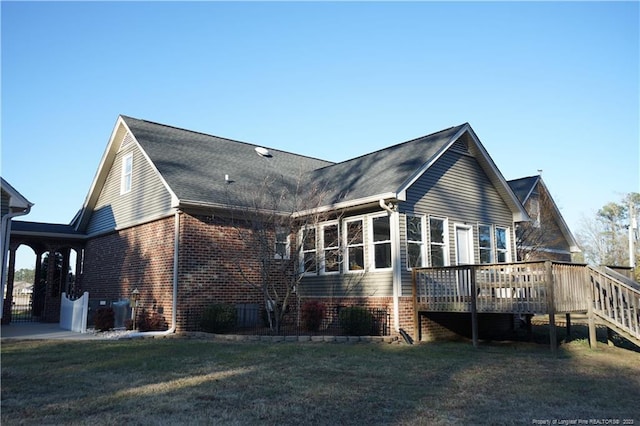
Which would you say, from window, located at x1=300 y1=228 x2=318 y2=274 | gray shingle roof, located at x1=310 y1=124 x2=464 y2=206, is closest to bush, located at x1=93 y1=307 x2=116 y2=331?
window, located at x1=300 y1=228 x2=318 y2=274

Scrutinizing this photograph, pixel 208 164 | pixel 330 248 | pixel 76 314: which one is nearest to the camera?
pixel 76 314

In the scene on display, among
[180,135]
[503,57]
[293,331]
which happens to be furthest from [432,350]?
[180,135]

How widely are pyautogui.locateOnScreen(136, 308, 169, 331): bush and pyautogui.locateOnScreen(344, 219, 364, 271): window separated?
17.7 feet

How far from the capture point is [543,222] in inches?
989

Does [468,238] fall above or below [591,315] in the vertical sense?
above

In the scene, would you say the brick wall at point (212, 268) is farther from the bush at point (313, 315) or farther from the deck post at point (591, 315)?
the deck post at point (591, 315)

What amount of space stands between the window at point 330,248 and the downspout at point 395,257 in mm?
2007

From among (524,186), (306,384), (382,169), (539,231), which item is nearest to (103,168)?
(382,169)

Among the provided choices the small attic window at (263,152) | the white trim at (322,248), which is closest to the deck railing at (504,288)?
the white trim at (322,248)

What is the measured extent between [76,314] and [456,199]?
1187cm

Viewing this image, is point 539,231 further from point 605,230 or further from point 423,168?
point 605,230

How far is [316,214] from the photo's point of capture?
14.5 meters

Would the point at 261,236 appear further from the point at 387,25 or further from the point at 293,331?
the point at 387,25

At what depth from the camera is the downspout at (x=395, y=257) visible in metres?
13.4
